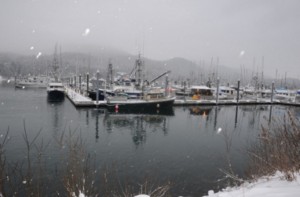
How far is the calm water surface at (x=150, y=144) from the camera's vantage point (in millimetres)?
13945

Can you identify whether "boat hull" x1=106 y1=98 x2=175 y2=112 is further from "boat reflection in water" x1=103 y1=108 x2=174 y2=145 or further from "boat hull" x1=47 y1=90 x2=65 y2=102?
"boat hull" x1=47 y1=90 x2=65 y2=102

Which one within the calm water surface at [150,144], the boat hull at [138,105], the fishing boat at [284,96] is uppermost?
the fishing boat at [284,96]

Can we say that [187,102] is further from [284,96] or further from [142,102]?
[284,96]

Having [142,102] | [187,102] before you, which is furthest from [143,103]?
[187,102]

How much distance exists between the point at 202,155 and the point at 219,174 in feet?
12.5

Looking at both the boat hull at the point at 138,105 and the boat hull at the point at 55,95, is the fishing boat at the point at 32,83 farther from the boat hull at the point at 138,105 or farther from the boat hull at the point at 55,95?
the boat hull at the point at 138,105

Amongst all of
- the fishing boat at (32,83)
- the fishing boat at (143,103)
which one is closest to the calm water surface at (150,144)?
the fishing boat at (143,103)

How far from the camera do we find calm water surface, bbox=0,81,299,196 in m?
13.9

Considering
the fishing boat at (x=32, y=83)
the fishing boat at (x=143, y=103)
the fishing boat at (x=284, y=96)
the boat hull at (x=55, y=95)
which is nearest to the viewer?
the fishing boat at (x=143, y=103)

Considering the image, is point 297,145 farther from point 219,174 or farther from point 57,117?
point 57,117

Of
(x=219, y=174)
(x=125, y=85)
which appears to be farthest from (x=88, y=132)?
(x=125, y=85)

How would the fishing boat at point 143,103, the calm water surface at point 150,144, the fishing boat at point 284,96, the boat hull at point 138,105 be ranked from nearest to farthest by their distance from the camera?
the calm water surface at point 150,144 < the boat hull at point 138,105 < the fishing boat at point 143,103 < the fishing boat at point 284,96

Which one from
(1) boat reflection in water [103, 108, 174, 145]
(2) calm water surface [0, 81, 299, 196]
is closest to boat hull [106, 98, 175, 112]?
(1) boat reflection in water [103, 108, 174, 145]

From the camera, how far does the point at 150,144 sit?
21.4 m
